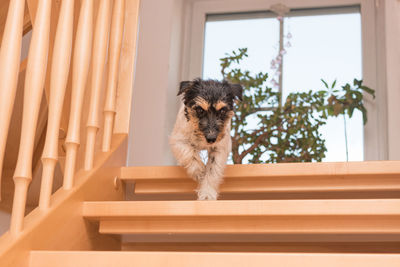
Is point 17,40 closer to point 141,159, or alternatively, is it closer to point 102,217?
point 102,217

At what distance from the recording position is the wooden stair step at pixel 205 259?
1152 mm

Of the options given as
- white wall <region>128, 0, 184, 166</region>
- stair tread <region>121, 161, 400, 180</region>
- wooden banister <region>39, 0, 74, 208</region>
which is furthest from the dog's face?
white wall <region>128, 0, 184, 166</region>

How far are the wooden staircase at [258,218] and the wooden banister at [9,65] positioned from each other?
369mm

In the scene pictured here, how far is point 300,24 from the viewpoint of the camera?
14.4ft

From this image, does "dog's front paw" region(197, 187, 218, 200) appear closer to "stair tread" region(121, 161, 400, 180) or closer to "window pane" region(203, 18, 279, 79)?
"stair tread" region(121, 161, 400, 180)

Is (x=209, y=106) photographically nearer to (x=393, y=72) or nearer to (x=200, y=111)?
(x=200, y=111)

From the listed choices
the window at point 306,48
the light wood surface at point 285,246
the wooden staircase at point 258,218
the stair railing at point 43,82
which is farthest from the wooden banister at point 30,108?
the window at point 306,48

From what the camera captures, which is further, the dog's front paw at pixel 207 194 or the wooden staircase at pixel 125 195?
the dog's front paw at pixel 207 194

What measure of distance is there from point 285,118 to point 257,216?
7.34ft

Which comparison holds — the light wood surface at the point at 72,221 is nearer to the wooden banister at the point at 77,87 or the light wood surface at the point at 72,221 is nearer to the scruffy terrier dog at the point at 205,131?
the wooden banister at the point at 77,87

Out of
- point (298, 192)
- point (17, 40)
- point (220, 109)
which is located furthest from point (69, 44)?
point (298, 192)

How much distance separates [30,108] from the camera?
1.40 m

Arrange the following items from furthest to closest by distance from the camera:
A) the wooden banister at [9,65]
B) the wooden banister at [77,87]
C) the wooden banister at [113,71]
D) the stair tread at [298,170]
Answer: the wooden banister at [113,71], the stair tread at [298,170], the wooden banister at [77,87], the wooden banister at [9,65]

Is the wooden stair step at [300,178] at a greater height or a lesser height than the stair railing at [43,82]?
lesser
